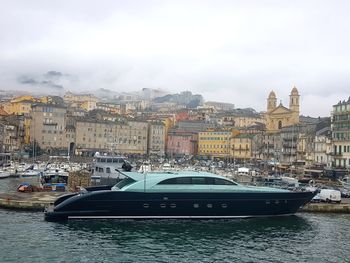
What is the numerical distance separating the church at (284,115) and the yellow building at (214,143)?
16307mm

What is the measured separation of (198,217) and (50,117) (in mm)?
102119

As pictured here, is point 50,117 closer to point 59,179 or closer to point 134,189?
point 59,179

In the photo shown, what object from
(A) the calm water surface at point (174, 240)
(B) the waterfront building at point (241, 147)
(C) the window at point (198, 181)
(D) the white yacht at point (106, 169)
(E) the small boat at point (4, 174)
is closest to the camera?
(A) the calm water surface at point (174, 240)

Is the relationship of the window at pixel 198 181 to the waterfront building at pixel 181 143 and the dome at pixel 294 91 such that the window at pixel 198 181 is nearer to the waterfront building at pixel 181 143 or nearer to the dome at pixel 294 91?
the dome at pixel 294 91

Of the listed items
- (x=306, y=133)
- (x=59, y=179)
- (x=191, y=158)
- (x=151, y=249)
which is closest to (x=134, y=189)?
(x=151, y=249)

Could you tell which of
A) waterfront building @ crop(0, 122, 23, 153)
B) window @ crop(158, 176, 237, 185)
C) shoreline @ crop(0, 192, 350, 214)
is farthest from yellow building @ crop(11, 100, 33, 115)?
window @ crop(158, 176, 237, 185)

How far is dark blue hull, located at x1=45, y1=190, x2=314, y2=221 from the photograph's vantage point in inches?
1326

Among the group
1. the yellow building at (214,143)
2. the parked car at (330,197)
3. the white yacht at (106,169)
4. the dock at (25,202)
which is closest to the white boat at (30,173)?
the white yacht at (106,169)

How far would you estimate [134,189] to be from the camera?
34.4 meters

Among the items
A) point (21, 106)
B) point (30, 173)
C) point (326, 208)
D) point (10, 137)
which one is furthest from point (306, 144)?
point (21, 106)

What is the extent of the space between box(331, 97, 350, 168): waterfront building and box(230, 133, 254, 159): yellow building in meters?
54.0

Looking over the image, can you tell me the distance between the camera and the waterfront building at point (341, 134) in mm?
77812

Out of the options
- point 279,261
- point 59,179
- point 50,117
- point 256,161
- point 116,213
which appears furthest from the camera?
point 50,117

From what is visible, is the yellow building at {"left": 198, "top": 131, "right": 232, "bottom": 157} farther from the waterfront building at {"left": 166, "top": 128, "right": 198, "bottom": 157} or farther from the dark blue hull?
the dark blue hull
